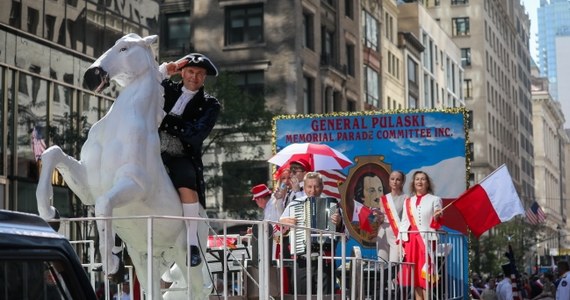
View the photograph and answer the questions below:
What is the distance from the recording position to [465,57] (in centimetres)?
10925

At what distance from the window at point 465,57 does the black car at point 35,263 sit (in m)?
107

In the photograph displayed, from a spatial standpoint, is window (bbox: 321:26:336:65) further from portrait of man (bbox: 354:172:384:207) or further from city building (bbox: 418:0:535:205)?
city building (bbox: 418:0:535:205)

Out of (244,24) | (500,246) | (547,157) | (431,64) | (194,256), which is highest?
(431,64)

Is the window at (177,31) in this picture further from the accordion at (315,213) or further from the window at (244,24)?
the accordion at (315,213)

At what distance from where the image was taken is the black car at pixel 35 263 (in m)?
3.70

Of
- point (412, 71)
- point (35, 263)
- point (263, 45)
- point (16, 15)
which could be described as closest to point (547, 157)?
point (412, 71)

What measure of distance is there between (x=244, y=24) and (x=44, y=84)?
2084 centimetres

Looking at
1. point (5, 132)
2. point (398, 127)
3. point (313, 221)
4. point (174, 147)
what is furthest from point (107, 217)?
point (5, 132)

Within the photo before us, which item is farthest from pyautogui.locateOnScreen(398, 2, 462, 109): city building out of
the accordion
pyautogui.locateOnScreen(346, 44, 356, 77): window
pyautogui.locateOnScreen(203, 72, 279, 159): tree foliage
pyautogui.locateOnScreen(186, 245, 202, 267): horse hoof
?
pyautogui.locateOnScreen(186, 245, 202, 267): horse hoof

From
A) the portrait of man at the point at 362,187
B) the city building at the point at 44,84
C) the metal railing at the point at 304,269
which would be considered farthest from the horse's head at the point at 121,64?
the city building at the point at 44,84

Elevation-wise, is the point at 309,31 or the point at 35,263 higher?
the point at 309,31

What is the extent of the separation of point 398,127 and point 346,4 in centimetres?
4290

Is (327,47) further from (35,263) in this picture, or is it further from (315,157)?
(35,263)

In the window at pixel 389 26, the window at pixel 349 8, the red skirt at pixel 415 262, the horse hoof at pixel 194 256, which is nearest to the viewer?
the horse hoof at pixel 194 256
